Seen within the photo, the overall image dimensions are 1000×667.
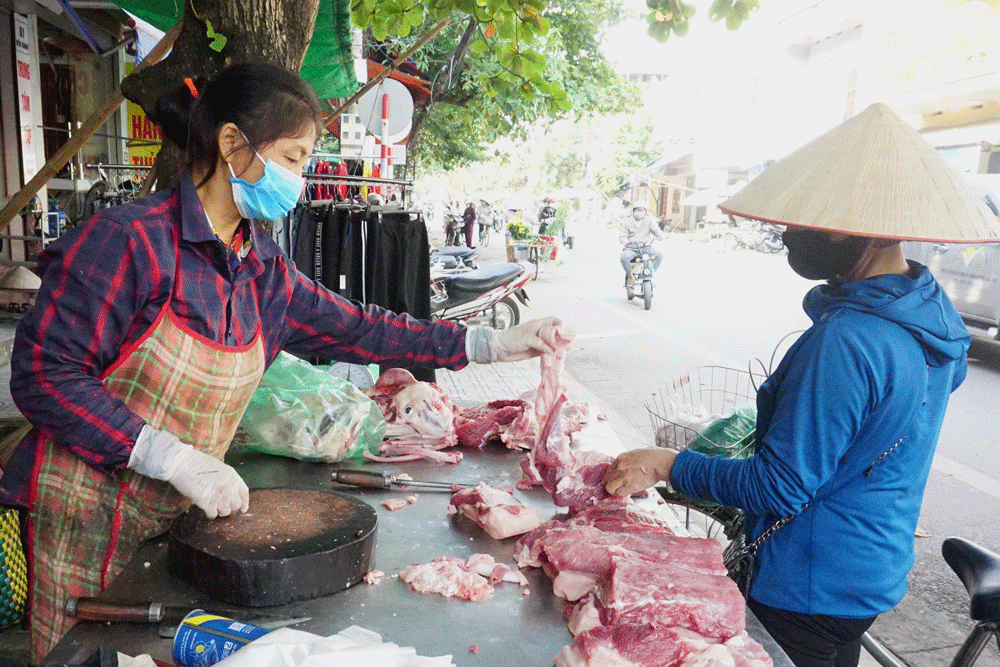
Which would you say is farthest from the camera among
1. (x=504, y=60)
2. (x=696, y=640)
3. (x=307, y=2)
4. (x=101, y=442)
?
(x=504, y=60)

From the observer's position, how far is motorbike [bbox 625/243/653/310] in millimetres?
13422

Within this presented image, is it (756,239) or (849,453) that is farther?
(756,239)

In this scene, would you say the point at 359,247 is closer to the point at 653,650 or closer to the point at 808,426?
the point at 808,426

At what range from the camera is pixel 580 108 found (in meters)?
14.4

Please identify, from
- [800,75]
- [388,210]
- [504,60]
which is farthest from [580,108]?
[800,75]

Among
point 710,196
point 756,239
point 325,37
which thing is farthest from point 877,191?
point 710,196

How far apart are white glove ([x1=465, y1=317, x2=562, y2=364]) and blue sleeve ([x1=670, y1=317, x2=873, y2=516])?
906mm

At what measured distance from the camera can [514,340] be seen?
263cm

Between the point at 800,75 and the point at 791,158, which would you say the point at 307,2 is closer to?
the point at 791,158

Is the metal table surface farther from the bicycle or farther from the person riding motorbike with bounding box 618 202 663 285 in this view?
the person riding motorbike with bounding box 618 202 663 285

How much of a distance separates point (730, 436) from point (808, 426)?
2.85 ft

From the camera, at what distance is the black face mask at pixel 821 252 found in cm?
196

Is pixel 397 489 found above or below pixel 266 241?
below

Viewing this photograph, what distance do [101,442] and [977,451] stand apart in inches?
272
